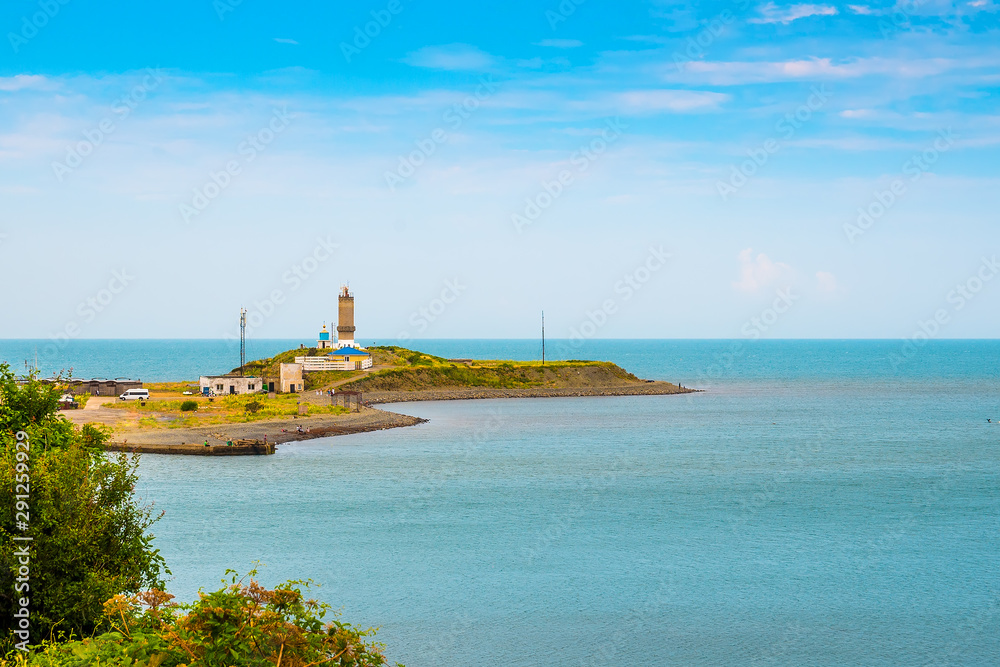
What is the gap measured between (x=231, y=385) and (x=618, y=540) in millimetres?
74327

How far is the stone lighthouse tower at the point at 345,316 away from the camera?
482 ft

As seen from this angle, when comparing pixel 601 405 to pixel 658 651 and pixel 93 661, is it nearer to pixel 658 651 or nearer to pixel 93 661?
pixel 658 651

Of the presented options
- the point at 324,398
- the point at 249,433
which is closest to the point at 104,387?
the point at 324,398

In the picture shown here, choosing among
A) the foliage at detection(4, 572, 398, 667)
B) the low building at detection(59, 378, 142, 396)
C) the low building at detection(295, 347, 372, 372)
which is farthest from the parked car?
the foliage at detection(4, 572, 398, 667)

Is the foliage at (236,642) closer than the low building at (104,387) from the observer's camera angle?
Yes

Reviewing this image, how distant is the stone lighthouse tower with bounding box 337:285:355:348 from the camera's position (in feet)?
482

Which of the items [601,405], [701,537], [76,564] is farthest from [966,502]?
[601,405]

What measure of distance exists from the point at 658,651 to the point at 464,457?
45.3 metres

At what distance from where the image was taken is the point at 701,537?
154 ft

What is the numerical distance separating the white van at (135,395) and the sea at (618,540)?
32.2 m

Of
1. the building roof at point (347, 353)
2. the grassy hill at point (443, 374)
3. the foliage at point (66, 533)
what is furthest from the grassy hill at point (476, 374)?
the foliage at point (66, 533)

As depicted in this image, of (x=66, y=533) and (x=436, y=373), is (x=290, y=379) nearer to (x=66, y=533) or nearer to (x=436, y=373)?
(x=436, y=373)

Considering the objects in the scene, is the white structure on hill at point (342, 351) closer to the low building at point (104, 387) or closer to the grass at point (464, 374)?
the grass at point (464, 374)

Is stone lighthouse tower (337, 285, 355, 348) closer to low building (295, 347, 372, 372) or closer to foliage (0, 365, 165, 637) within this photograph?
low building (295, 347, 372, 372)
